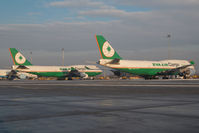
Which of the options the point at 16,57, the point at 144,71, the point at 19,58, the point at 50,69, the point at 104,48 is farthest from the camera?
the point at 50,69

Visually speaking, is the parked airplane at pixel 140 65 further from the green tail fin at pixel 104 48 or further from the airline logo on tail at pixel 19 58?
the airline logo on tail at pixel 19 58

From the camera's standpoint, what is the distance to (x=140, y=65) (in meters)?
71.4

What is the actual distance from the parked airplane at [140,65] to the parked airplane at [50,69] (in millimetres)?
28580

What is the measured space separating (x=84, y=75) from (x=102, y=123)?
90663 millimetres

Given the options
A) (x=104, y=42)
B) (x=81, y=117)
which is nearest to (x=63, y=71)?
(x=104, y=42)

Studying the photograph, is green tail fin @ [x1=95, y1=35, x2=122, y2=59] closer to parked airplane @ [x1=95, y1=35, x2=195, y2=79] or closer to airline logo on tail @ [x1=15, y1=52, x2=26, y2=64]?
parked airplane @ [x1=95, y1=35, x2=195, y2=79]

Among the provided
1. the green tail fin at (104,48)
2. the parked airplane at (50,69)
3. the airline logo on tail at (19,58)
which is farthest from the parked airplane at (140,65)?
the airline logo on tail at (19,58)

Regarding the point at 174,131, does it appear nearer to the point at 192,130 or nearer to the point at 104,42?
the point at 192,130

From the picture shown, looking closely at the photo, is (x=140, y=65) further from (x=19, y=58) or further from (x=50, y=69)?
(x=19, y=58)

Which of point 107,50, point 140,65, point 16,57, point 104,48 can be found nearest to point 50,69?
point 16,57

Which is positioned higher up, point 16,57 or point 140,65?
point 16,57

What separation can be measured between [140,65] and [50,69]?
37.1 metres

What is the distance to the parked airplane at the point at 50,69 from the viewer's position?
89.4 meters

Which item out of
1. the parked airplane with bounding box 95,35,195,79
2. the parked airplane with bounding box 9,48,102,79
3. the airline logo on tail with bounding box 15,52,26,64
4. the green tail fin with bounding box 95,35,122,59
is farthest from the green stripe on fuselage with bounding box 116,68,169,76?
the airline logo on tail with bounding box 15,52,26,64
